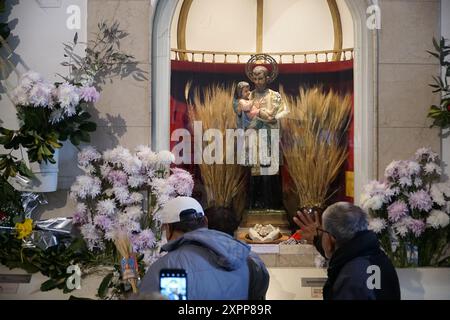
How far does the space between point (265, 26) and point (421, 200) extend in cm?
208

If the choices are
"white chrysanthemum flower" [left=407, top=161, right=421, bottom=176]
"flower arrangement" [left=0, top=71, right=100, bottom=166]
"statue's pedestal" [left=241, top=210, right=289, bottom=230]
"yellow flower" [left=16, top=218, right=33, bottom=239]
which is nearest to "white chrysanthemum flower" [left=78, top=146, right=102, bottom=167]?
"flower arrangement" [left=0, top=71, right=100, bottom=166]

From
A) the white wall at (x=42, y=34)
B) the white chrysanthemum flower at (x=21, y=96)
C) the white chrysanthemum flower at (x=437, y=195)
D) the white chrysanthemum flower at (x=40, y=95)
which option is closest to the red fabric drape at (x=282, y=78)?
the white chrysanthemum flower at (x=437, y=195)

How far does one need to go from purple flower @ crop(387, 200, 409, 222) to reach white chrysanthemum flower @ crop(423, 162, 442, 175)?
1.02 ft

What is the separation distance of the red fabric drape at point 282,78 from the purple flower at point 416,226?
64 cm

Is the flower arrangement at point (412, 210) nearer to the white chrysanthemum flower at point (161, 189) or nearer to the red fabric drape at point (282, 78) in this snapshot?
→ the red fabric drape at point (282, 78)

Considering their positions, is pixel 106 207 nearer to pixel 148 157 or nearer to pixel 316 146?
pixel 148 157

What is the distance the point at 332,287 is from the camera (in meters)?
2.68

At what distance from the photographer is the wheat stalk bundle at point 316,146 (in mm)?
5035

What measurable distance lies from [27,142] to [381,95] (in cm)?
254

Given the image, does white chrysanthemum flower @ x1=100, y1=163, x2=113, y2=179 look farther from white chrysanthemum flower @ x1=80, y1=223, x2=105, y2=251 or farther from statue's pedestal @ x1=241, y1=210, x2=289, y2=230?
statue's pedestal @ x1=241, y1=210, x2=289, y2=230

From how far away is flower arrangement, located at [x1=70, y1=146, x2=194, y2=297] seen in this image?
4.32m
